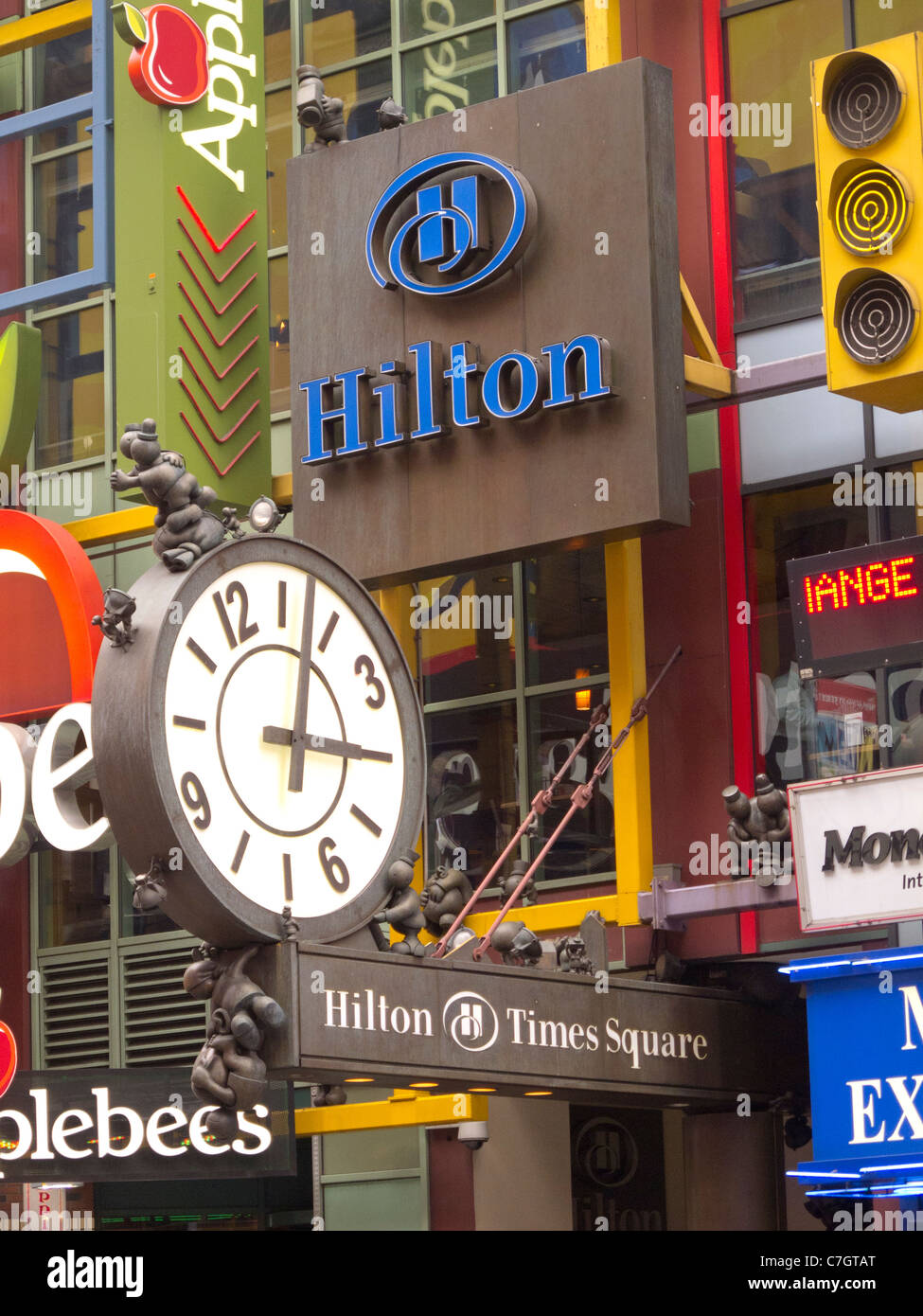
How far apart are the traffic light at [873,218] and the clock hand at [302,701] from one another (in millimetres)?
3856

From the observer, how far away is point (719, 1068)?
15898mm

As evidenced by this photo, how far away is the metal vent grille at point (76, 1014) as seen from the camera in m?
22.0

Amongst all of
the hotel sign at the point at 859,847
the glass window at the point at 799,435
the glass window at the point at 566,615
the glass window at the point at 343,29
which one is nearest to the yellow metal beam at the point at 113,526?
the glass window at the point at 566,615

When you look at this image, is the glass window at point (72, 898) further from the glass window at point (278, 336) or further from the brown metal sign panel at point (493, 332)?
the brown metal sign panel at point (493, 332)

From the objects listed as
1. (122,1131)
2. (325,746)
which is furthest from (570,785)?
(325,746)

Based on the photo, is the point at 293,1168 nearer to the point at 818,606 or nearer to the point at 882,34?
the point at 818,606

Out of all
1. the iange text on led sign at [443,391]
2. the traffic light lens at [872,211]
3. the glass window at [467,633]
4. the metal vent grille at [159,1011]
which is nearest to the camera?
the traffic light lens at [872,211]

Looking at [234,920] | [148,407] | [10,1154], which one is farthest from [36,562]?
[234,920]

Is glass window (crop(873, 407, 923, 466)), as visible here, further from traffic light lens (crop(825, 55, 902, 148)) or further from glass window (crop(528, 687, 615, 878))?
glass window (crop(528, 687, 615, 878))

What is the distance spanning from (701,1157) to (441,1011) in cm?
390

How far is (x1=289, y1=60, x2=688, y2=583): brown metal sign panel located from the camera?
16.2 meters

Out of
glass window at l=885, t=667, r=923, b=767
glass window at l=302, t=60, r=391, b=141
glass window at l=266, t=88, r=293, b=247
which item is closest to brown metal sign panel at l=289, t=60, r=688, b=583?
glass window at l=885, t=667, r=923, b=767

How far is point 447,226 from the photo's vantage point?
56.5 feet

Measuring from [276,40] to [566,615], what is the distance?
706 centimetres
